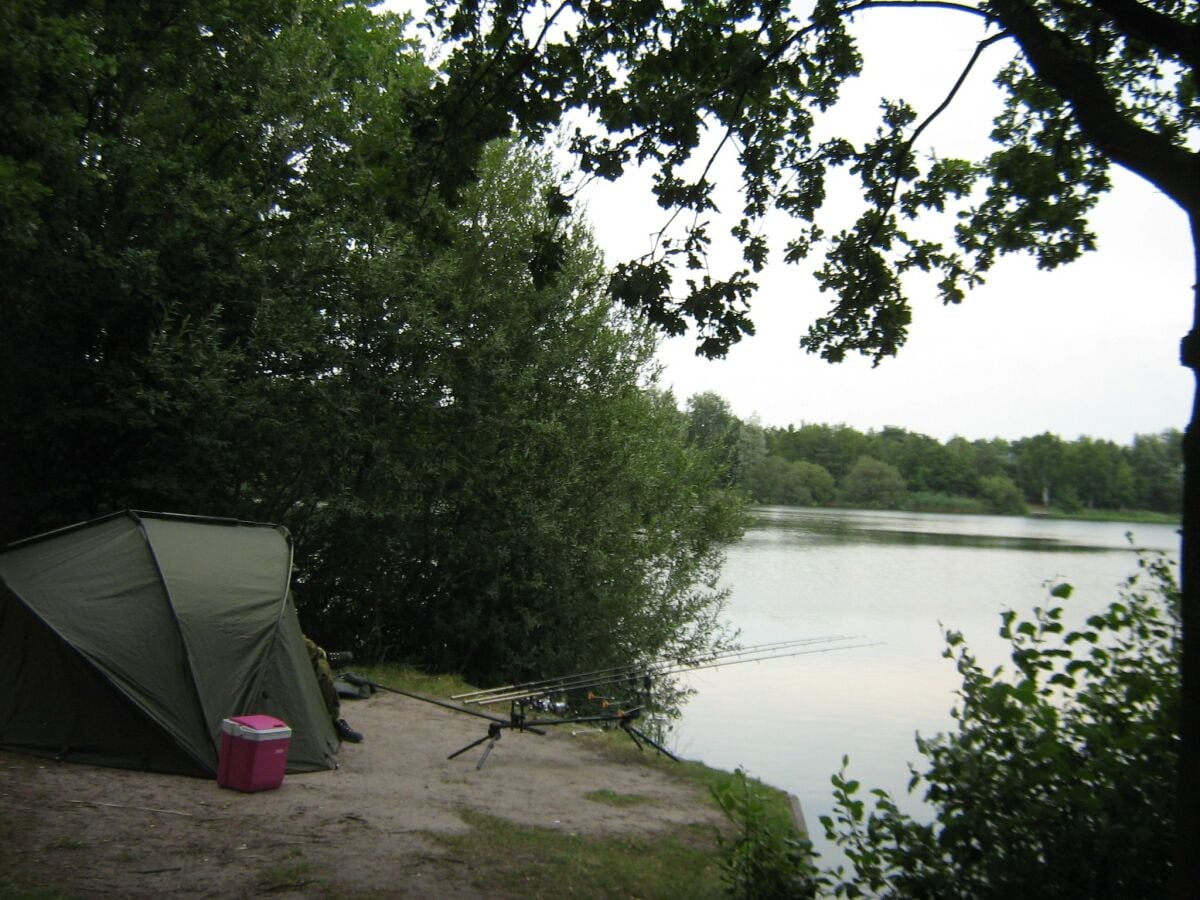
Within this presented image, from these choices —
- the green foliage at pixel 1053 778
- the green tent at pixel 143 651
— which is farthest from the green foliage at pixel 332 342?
the green foliage at pixel 1053 778

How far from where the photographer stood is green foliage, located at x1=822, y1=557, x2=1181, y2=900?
4129 mm

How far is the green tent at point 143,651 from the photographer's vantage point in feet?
22.5

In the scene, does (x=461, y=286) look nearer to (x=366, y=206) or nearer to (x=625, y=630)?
(x=366, y=206)

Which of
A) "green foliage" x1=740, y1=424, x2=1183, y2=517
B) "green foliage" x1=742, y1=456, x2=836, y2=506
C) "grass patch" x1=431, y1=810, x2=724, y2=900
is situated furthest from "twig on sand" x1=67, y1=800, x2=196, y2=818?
"green foliage" x1=742, y1=456, x2=836, y2=506

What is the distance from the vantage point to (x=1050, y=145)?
22.9ft

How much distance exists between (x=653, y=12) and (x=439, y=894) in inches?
230

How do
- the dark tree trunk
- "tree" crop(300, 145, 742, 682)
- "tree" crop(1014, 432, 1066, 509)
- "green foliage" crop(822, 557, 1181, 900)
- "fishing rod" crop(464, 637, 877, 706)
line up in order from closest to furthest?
the dark tree trunk < "green foliage" crop(822, 557, 1181, 900) < "fishing rod" crop(464, 637, 877, 706) < "tree" crop(300, 145, 742, 682) < "tree" crop(1014, 432, 1066, 509)

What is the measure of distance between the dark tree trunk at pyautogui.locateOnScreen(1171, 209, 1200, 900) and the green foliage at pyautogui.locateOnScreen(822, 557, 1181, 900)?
385mm

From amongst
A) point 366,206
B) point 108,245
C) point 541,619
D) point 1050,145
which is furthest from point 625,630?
point 1050,145

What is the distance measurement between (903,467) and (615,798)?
39.8m

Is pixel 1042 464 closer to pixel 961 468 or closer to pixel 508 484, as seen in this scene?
pixel 961 468

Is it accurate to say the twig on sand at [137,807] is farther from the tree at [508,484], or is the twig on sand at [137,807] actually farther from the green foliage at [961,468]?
the green foliage at [961,468]

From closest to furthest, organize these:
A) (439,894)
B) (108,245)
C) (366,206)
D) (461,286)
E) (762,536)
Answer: (439,894) → (108,245) → (366,206) → (461,286) → (762,536)

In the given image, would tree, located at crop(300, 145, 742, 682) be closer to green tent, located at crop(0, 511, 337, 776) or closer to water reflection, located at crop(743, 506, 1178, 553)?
green tent, located at crop(0, 511, 337, 776)
